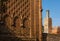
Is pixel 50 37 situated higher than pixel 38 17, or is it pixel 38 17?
pixel 38 17

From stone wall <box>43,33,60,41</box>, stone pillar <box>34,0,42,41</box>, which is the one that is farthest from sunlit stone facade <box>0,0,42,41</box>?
stone wall <box>43,33,60,41</box>

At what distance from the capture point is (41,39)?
14.3 metres

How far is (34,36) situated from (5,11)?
2.63 metres

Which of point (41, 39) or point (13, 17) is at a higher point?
point (13, 17)

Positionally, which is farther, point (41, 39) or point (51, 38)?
point (51, 38)

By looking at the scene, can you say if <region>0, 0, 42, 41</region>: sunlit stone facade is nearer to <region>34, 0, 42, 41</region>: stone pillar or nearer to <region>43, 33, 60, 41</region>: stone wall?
<region>34, 0, 42, 41</region>: stone pillar

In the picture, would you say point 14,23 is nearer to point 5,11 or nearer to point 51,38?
point 5,11

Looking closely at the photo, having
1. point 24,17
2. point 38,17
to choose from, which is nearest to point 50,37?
point 38,17

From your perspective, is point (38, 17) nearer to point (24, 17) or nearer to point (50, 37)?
point (24, 17)

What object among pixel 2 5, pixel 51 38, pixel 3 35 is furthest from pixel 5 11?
pixel 51 38

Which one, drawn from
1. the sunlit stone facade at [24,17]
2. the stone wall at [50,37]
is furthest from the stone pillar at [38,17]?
the stone wall at [50,37]

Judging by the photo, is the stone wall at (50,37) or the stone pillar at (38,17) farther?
the stone wall at (50,37)

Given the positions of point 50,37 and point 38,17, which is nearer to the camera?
point 38,17

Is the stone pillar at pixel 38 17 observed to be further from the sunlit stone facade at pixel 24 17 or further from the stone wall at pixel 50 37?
the stone wall at pixel 50 37
